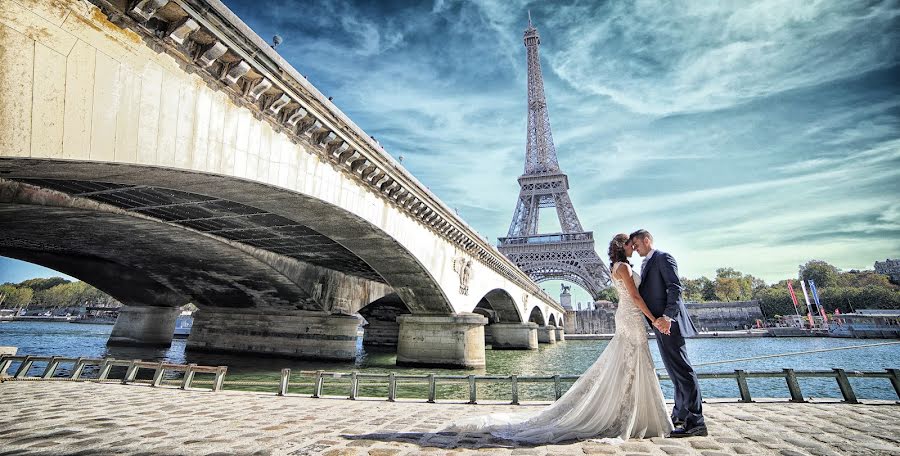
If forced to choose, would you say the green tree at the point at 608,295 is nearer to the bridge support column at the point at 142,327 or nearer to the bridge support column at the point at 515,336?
the bridge support column at the point at 515,336

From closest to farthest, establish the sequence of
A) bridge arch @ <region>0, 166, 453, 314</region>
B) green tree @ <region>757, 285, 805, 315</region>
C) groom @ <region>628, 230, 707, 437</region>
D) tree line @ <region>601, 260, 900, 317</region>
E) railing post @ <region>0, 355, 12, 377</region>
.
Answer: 1. groom @ <region>628, 230, 707, 437</region>
2. bridge arch @ <region>0, 166, 453, 314</region>
3. railing post @ <region>0, 355, 12, 377</region>
4. tree line @ <region>601, 260, 900, 317</region>
5. green tree @ <region>757, 285, 805, 315</region>

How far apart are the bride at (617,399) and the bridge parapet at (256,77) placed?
669cm

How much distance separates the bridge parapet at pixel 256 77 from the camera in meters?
5.55

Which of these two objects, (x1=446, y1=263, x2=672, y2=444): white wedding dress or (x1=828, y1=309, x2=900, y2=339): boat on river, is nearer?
(x1=446, y1=263, x2=672, y2=444): white wedding dress

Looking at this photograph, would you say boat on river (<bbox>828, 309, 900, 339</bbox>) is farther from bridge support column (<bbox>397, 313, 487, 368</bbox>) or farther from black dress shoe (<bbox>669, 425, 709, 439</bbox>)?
black dress shoe (<bbox>669, 425, 709, 439</bbox>)

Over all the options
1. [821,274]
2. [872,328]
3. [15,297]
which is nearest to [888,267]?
[821,274]

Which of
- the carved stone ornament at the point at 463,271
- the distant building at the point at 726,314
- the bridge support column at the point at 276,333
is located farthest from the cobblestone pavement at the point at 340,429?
the distant building at the point at 726,314

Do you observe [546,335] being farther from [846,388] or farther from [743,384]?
[846,388]

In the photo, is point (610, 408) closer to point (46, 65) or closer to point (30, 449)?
point (30, 449)

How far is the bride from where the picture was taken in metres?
4.73

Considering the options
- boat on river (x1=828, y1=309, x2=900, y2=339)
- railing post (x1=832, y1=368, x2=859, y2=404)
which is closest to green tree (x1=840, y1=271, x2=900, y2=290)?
boat on river (x1=828, y1=309, x2=900, y2=339)

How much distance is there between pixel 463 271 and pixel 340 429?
14.6m

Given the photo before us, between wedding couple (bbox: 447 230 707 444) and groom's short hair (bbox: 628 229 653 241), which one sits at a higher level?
groom's short hair (bbox: 628 229 653 241)

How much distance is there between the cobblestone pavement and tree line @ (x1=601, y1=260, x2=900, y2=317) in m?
75.9
